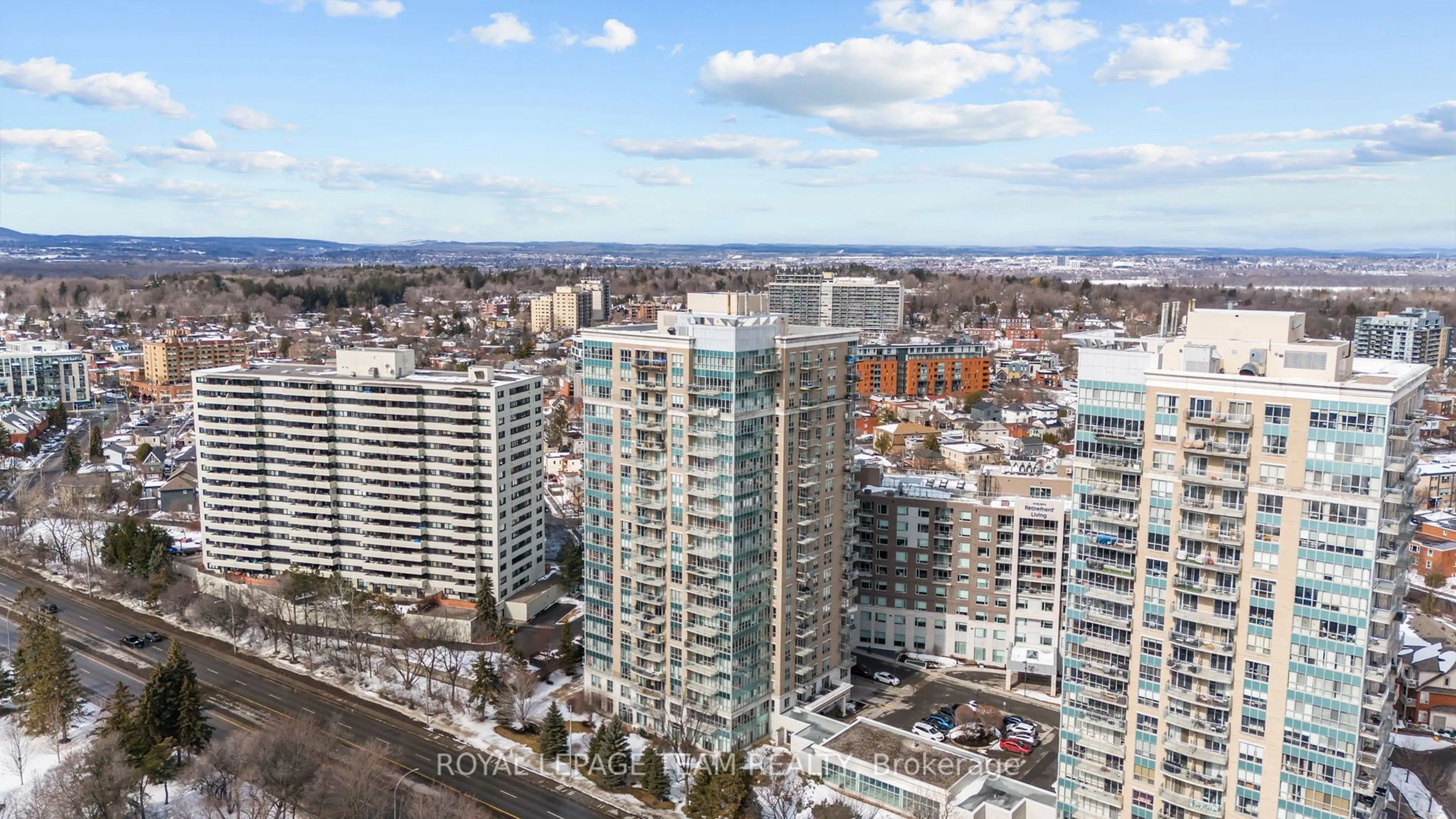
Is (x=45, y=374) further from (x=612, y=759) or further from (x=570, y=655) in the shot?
(x=612, y=759)

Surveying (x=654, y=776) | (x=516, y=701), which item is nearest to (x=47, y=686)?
(x=516, y=701)

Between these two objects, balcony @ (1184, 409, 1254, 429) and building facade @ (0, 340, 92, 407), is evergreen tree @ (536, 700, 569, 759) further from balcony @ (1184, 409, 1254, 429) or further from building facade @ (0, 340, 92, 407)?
building facade @ (0, 340, 92, 407)

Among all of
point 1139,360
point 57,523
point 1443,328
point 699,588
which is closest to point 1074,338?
point 1139,360

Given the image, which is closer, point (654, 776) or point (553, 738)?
point (654, 776)

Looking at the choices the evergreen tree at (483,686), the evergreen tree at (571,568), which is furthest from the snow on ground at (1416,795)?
the evergreen tree at (571,568)

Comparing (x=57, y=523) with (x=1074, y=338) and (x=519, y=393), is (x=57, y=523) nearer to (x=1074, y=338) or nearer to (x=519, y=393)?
(x=519, y=393)

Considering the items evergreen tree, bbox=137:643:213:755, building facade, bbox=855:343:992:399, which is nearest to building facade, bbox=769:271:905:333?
building facade, bbox=855:343:992:399
